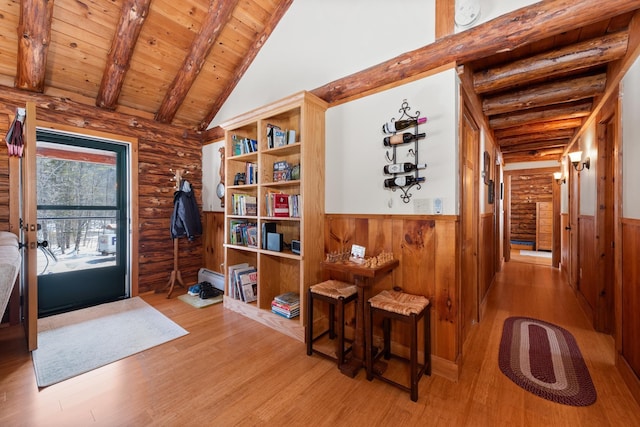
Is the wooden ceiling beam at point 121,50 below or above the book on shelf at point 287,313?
above

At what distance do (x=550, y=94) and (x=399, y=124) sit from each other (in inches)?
78.4

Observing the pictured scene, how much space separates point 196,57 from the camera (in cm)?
308

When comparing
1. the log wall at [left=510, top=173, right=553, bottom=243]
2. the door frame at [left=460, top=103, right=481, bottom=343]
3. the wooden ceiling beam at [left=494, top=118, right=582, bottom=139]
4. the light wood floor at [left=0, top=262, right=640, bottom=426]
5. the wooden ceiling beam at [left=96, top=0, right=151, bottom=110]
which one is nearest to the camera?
the light wood floor at [left=0, top=262, right=640, bottom=426]

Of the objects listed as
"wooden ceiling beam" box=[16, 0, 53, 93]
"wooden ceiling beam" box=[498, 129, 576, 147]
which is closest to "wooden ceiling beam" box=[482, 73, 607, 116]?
"wooden ceiling beam" box=[498, 129, 576, 147]

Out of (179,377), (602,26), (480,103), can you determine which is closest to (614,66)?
(602,26)

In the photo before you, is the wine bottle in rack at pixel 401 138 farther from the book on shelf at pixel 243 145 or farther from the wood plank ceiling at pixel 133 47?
the wood plank ceiling at pixel 133 47

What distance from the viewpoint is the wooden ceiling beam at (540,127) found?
382cm

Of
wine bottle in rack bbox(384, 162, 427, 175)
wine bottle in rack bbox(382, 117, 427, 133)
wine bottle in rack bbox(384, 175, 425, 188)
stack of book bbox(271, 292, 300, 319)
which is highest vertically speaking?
wine bottle in rack bbox(382, 117, 427, 133)

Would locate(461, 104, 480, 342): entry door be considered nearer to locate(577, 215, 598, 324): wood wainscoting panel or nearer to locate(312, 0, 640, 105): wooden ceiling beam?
locate(312, 0, 640, 105): wooden ceiling beam

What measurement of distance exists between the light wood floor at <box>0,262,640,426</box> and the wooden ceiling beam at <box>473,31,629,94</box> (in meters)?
2.38

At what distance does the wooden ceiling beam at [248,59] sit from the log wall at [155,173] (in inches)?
17.3

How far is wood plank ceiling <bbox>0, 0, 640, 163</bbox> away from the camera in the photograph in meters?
1.91

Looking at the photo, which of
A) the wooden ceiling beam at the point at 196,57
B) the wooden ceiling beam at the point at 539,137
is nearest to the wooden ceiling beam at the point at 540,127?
the wooden ceiling beam at the point at 539,137

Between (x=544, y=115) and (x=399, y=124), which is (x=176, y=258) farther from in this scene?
(x=544, y=115)
